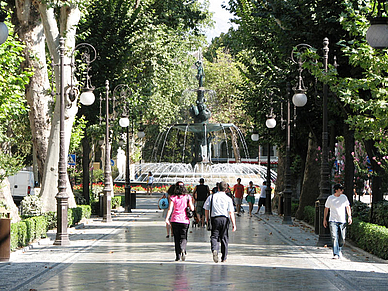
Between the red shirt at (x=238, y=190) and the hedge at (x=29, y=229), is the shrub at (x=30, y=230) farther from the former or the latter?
the red shirt at (x=238, y=190)

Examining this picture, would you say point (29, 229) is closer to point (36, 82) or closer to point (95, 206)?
point (36, 82)

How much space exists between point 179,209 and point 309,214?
12.3 metres

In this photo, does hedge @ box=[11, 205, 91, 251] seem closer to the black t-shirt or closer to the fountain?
the black t-shirt

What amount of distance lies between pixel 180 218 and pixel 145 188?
41385 mm

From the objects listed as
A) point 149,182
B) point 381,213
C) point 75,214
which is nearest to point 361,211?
point 381,213

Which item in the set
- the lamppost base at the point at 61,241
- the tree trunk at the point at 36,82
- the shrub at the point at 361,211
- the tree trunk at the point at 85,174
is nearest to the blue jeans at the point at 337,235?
the shrub at the point at 361,211

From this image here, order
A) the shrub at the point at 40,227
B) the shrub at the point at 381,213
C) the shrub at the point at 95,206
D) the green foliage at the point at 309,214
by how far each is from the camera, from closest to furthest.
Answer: the shrub at the point at 381,213 → the shrub at the point at 40,227 → the green foliage at the point at 309,214 → the shrub at the point at 95,206

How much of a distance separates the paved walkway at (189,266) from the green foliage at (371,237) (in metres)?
0.24

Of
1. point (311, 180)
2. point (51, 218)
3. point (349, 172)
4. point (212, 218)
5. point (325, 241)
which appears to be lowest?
point (325, 241)

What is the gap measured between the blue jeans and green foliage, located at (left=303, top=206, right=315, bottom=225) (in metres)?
9.66

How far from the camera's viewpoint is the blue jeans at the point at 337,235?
14.8m

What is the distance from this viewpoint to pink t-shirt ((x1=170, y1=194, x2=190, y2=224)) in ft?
46.8

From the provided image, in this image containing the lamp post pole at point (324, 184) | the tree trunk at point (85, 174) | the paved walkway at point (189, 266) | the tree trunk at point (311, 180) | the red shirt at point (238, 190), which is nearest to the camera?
the paved walkway at point (189, 266)

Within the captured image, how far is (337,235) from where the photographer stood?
14.8 meters
